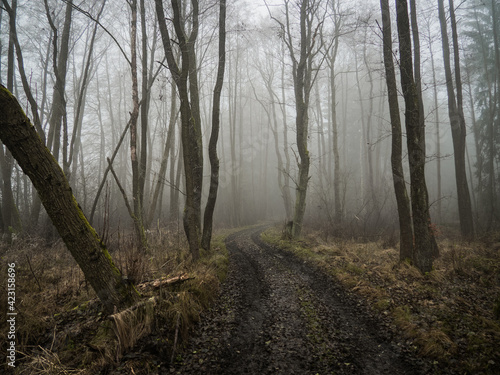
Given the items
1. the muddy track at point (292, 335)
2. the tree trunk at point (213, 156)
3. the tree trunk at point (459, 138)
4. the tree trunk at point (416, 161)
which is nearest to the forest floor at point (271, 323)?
the muddy track at point (292, 335)

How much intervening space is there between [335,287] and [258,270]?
210 cm

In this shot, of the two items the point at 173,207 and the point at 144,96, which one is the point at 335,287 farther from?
the point at 173,207

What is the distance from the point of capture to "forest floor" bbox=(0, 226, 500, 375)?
10.1 feet

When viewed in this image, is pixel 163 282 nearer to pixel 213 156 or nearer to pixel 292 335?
pixel 292 335

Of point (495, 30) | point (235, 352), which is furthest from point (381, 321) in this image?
point (495, 30)

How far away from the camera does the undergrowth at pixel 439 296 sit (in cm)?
318

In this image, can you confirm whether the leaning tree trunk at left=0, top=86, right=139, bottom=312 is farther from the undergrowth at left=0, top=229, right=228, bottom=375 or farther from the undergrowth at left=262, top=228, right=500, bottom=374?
the undergrowth at left=262, top=228, right=500, bottom=374

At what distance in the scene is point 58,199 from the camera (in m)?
2.89

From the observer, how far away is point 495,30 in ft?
44.7

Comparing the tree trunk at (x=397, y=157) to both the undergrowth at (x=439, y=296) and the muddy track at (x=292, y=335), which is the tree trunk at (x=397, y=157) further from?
the muddy track at (x=292, y=335)

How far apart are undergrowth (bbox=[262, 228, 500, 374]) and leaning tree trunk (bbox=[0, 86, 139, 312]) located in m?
4.15

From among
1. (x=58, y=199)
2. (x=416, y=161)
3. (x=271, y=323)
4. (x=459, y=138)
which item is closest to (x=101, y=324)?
(x=58, y=199)

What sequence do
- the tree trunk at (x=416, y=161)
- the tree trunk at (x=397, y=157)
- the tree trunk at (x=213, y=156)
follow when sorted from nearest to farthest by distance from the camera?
the tree trunk at (x=416, y=161)
the tree trunk at (x=397, y=157)
the tree trunk at (x=213, y=156)

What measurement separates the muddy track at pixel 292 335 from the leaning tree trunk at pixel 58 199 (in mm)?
1377
